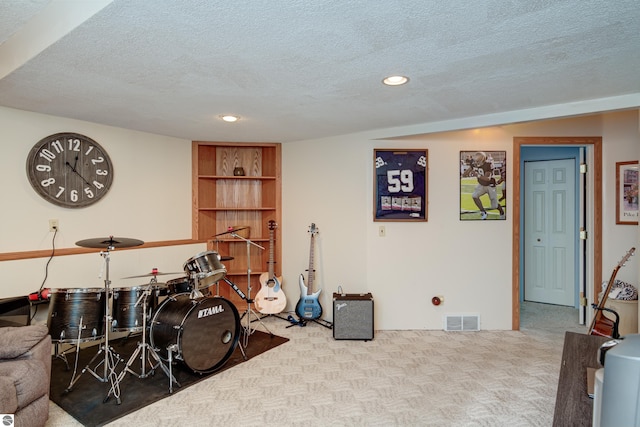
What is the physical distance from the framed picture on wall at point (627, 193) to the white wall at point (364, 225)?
0.07m

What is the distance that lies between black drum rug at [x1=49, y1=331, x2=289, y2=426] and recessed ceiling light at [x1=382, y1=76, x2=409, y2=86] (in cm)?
248

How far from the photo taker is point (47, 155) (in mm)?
→ 2918

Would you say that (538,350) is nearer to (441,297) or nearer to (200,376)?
(441,297)

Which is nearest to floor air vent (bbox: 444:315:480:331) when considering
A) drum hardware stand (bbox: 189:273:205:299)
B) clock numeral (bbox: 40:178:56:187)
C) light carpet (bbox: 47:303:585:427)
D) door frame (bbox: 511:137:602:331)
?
light carpet (bbox: 47:303:585:427)

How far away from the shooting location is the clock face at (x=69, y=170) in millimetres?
2881

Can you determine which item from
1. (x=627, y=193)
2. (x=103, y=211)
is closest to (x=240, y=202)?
(x=103, y=211)

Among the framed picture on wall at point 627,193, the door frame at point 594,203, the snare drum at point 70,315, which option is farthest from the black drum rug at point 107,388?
the framed picture on wall at point 627,193

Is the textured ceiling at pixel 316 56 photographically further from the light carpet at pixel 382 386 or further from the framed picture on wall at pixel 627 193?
the light carpet at pixel 382 386

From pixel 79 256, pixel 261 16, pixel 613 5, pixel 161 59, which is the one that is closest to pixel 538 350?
pixel 613 5

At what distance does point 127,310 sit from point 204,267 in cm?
63

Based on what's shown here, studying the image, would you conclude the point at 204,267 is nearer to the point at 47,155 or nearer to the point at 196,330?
the point at 196,330

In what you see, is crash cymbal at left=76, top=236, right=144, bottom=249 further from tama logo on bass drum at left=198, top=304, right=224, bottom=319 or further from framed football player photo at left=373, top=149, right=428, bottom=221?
framed football player photo at left=373, top=149, right=428, bottom=221

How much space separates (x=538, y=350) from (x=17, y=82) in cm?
451

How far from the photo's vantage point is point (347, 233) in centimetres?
384
